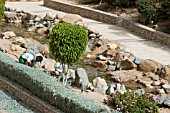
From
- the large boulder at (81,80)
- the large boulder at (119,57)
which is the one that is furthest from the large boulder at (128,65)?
the large boulder at (81,80)

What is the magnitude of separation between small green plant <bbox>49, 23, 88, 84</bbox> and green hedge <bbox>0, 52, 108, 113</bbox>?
40.3 inches

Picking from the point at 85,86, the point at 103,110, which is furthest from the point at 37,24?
the point at 103,110

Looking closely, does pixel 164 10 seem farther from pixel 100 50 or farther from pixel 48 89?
pixel 48 89

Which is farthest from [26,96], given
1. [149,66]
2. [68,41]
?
[149,66]

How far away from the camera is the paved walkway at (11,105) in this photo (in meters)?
11.1

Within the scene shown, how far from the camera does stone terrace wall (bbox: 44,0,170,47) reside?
20.6 meters

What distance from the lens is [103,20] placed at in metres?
25.2

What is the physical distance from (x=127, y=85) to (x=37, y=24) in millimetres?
11041

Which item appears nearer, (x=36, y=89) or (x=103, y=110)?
(x=103, y=110)

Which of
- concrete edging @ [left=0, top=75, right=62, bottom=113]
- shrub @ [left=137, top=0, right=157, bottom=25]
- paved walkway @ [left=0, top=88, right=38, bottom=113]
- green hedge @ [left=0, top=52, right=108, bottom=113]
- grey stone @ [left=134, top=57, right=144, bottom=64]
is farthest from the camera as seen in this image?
shrub @ [left=137, top=0, right=157, bottom=25]

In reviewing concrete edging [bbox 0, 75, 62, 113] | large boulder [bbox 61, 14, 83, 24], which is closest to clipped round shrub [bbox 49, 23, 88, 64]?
concrete edging [bbox 0, 75, 62, 113]

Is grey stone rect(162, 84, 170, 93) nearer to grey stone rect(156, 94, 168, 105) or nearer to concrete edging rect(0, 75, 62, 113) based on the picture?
grey stone rect(156, 94, 168, 105)

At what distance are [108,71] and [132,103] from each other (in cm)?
610

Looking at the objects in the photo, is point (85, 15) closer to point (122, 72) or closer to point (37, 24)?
point (37, 24)
